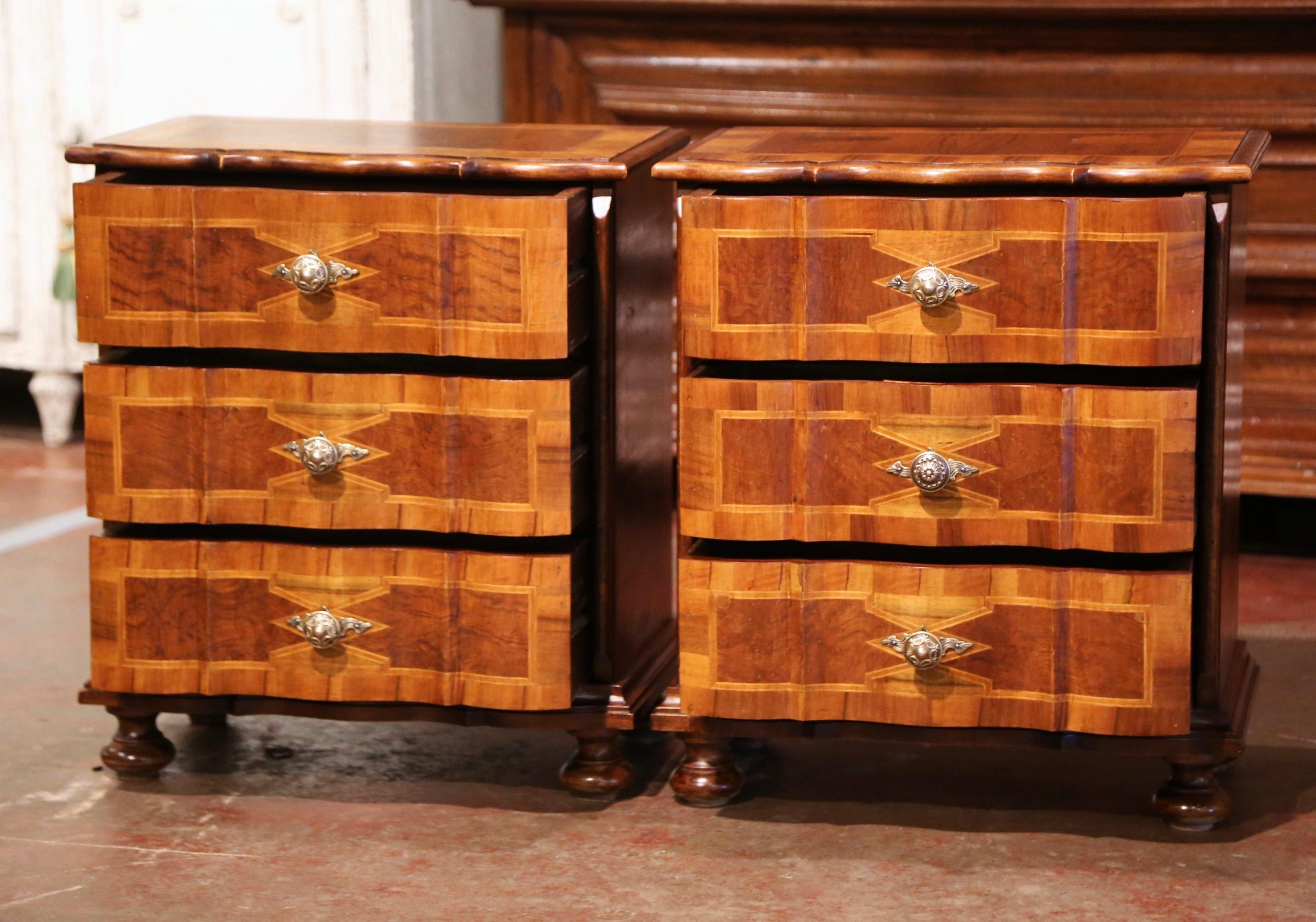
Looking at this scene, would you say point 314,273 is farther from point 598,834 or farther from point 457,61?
point 457,61

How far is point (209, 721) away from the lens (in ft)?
7.48

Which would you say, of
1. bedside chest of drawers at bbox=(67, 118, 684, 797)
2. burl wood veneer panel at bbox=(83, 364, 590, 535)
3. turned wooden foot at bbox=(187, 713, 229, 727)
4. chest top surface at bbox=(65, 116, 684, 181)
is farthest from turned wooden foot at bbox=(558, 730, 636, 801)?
chest top surface at bbox=(65, 116, 684, 181)

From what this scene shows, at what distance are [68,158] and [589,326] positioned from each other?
0.57 meters

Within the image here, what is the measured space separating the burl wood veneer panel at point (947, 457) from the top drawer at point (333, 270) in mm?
191

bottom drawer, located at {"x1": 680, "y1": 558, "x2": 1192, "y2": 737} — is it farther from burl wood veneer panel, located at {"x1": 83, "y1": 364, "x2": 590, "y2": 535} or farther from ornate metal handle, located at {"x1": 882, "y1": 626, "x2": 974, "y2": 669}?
burl wood veneer panel, located at {"x1": 83, "y1": 364, "x2": 590, "y2": 535}

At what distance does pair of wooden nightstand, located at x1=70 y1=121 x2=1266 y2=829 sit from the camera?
183 centimetres

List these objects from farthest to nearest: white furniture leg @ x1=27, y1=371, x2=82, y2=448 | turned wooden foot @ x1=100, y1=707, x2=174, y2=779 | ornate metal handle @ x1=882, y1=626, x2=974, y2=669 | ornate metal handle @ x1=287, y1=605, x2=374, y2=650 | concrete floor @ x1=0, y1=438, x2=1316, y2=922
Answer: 1. white furniture leg @ x1=27, y1=371, x2=82, y2=448
2. turned wooden foot @ x1=100, y1=707, x2=174, y2=779
3. ornate metal handle @ x1=287, y1=605, x2=374, y2=650
4. ornate metal handle @ x1=882, y1=626, x2=974, y2=669
5. concrete floor @ x1=0, y1=438, x2=1316, y2=922

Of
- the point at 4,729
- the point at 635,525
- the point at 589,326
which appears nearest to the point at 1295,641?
the point at 635,525

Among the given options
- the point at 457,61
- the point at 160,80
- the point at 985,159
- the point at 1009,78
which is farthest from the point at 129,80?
the point at 985,159

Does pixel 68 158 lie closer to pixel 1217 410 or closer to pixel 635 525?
pixel 635 525

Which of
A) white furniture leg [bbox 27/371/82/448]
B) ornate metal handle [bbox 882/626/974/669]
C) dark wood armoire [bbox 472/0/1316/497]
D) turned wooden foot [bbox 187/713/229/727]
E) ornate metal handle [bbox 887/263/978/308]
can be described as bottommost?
turned wooden foot [bbox 187/713/229/727]

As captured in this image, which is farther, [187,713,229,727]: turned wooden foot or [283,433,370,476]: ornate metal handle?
[187,713,229,727]: turned wooden foot

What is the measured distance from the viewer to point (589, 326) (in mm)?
1973

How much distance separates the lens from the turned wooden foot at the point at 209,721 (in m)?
2.28
